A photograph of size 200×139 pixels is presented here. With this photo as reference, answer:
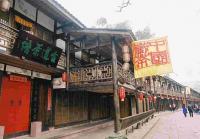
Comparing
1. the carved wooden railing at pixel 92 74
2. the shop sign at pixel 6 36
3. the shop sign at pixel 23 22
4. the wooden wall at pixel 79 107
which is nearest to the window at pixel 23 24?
the shop sign at pixel 23 22

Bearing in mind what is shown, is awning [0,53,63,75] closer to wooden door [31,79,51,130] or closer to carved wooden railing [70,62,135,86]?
wooden door [31,79,51,130]

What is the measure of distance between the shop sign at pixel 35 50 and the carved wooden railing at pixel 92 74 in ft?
5.42

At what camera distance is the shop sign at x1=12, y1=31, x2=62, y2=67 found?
32.9ft

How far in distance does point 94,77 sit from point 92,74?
0.28m

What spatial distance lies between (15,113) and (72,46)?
675 centimetres

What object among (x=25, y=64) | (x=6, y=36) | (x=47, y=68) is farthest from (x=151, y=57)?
(x=6, y=36)

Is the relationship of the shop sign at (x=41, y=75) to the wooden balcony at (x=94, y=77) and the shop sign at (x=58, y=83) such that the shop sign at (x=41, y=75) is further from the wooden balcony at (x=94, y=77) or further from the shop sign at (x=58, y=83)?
the wooden balcony at (x=94, y=77)

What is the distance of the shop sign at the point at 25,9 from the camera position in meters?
11.1

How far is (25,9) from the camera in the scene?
37.9 ft

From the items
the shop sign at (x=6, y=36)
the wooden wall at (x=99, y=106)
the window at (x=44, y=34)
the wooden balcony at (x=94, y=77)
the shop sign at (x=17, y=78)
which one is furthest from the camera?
the wooden wall at (x=99, y=106)

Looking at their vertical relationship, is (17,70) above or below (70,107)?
above

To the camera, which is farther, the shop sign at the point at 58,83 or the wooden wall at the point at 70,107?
the wooden wall at the point at 70,107

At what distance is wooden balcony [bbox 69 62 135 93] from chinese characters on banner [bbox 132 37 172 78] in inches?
52.1

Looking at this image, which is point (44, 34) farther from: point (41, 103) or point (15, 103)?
point (15, 103)
